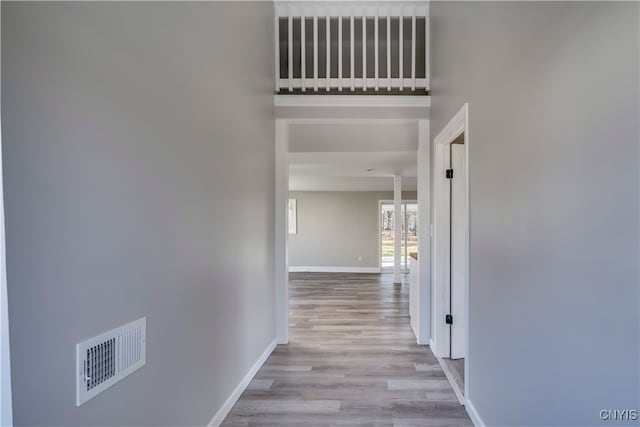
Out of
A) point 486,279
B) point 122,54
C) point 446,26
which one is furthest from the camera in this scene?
point 446,26

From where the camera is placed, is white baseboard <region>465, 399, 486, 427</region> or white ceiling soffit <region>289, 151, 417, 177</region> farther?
white ceiling soffit <region>289, 151, 417, 177</region>

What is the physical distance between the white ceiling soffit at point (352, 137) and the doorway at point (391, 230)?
5349 millimetres

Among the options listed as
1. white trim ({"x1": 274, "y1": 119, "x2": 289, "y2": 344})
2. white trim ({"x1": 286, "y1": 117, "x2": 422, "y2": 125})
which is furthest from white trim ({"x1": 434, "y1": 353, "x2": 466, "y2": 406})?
white trim ({"x1": 286, "y1": 117, "x2": 422, "y2": 125})

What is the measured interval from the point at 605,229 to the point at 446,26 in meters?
2.45

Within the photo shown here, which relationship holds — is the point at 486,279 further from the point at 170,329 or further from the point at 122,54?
the point at 122,54

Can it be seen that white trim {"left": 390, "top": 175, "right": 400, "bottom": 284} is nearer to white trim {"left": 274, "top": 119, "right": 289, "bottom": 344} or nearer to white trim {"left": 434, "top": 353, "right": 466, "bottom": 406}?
white trim {"left": 274, "top": 119, "right": 289, "bottom": 344}

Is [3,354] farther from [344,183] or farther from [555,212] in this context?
[344,183]

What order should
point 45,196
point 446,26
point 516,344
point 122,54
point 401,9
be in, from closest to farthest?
1. point 45,196
2. point 122,54
3. point 516,344
4. point 446,26
5. point 401,9

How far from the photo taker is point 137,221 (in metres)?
1.33

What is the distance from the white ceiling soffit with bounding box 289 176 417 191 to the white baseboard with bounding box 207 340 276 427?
4.74 m

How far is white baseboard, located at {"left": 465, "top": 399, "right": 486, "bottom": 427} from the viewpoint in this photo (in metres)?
2.01

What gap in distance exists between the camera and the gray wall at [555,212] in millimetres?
970

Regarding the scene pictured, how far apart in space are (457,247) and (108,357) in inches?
110

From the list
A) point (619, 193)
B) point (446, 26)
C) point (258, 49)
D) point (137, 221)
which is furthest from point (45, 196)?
point (446, 26)
